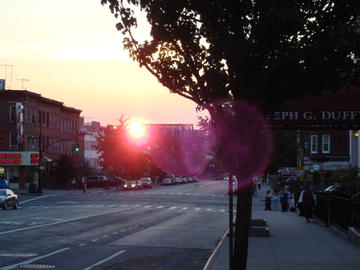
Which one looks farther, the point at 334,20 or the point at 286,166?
the point at 286,166

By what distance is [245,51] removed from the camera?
27.8 ft

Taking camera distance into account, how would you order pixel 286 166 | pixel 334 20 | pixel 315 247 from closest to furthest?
1. pixel 334 20
2. pixel 315 247
3. pixel 286 166

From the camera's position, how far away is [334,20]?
28.9 feet

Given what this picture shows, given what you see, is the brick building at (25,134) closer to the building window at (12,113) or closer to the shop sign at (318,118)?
the building window at (12,113)

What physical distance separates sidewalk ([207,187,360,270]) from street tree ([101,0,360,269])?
6158 millimetres

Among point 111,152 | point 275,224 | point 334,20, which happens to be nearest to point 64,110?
point 111,152

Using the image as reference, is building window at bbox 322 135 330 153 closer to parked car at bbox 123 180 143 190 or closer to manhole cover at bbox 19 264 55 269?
parked car at bbox 123 180 143 190

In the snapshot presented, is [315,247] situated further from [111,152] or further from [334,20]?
[111,152]

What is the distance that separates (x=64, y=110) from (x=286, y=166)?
3242 cm

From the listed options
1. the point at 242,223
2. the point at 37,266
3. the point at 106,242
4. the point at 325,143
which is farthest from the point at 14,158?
the point at 242,223

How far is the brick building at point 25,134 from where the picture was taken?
76000mm

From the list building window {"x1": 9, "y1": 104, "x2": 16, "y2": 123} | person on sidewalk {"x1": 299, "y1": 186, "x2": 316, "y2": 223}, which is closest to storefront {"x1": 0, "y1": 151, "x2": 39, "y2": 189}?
building window {"x1": 9, "y1": 104, "x2": 16, "y2": 123}

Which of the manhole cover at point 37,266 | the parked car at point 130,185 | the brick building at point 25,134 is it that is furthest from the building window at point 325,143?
the manhole cover at point 37,266

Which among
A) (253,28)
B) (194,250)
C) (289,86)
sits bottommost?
(194,250)
